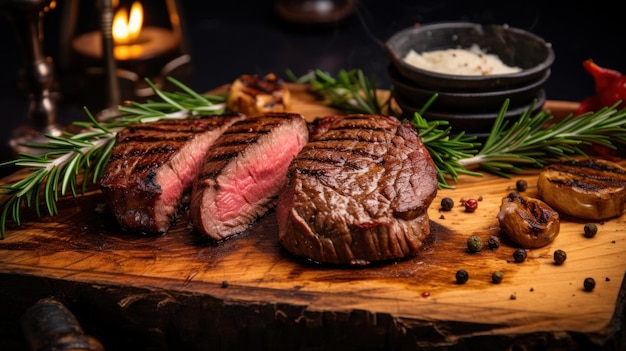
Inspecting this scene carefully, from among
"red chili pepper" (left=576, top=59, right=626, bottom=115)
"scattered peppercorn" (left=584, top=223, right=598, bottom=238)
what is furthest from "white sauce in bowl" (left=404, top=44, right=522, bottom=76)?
"scattered peppercorn" (left=584, top=223, right=598, bottom=238)

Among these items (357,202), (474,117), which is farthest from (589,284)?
(474,117)

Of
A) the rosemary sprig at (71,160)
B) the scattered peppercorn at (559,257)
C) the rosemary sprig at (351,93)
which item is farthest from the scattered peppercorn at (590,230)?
the rosemary sprig at (71,160)

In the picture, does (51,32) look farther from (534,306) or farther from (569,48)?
(534,306)

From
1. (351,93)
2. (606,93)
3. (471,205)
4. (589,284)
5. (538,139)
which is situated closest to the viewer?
(589,284)

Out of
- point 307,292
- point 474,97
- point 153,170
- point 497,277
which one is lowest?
point 497,277

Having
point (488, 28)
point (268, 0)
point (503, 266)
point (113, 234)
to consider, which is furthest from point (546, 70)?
point (268, 0)

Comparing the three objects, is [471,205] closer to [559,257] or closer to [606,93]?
[559,257]

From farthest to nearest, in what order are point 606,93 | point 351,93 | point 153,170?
point 351,93 → point 606,93 → point 153,170
